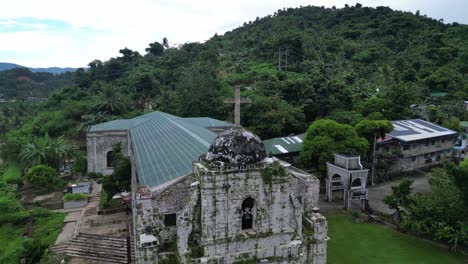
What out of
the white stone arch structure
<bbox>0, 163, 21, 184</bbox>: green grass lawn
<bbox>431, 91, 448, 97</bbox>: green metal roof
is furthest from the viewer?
<bbox>431, 91, 448, 97</bbox>: green metal roof

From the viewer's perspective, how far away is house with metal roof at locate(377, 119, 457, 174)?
3538 cm

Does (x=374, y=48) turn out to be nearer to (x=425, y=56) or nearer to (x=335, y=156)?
(x=425, y=56)

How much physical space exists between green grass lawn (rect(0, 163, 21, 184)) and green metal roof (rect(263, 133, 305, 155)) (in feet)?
75.3

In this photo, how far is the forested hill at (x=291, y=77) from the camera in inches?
1767

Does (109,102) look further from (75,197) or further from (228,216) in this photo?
(228,216)

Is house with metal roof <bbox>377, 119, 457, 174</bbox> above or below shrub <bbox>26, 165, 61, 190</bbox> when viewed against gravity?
above

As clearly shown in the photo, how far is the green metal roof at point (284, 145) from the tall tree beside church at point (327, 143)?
8.91ft

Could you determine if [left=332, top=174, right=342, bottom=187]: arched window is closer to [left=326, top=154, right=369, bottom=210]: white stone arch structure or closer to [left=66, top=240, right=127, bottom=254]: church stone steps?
[left=326, top=154, right=369, bottom=210]: white stone arch structure

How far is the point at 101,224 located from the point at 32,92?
10499cm

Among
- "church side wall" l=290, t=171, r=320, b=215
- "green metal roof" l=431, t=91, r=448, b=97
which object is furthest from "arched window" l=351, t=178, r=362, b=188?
"green metal roof" l=431, t=91, r=448, b=97

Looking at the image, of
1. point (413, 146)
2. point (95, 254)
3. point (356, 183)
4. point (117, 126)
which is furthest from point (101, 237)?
point (413, 146)

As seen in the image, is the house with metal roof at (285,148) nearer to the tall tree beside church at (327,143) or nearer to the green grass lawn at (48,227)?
the tall tree beside church at (327,143)

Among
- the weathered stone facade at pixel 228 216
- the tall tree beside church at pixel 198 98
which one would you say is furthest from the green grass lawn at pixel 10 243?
the tall tree beside church at pixel 198 98

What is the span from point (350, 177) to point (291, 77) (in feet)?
115
